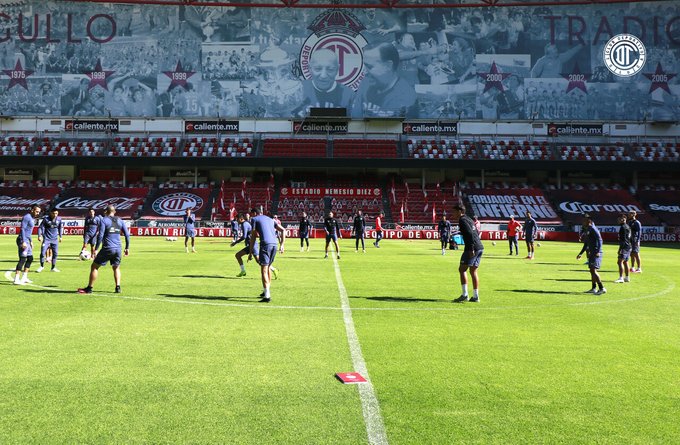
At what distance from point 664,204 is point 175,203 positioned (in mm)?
50254

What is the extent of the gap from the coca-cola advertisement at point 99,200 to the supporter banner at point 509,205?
34053mm

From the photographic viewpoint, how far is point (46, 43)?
63.9 m

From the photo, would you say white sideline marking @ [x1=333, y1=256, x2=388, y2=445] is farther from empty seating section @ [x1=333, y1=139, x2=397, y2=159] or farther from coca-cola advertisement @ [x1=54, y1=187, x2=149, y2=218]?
empty seating section @ [x1=333, y1=139, x2=397, y2=159]

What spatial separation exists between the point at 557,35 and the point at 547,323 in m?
60.7

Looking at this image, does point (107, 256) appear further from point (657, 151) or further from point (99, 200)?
point (657, 151)

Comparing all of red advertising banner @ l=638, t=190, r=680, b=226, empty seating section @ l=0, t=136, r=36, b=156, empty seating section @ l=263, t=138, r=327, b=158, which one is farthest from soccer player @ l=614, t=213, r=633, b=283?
empty seating section @ l=0, t=136, r=36, b=156

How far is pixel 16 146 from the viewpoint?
62.8m

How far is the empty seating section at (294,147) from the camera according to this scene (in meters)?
62.6

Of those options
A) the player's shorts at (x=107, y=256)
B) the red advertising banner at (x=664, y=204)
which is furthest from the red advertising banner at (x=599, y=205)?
the player's shorts at (x=107, y=256)

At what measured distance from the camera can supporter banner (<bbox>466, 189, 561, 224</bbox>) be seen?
55656 millimetres

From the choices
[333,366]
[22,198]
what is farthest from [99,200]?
[333,366]

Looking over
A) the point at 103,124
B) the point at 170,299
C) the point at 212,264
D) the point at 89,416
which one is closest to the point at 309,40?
the point at 103,124

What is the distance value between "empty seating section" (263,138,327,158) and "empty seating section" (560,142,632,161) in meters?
26.4

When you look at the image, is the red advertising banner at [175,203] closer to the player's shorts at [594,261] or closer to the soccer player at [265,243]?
the soccer player at [265,243]
